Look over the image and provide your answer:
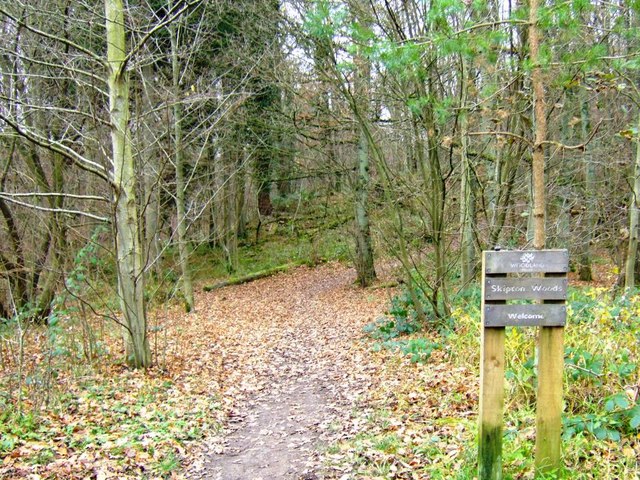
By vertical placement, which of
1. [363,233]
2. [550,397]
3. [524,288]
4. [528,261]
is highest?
[528,261]

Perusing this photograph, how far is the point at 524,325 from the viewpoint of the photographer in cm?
328

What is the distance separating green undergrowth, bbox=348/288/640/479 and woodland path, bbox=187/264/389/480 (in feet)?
1.40

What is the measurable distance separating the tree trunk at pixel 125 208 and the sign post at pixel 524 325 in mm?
5052

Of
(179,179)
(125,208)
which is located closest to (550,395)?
(125,208)

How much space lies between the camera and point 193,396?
19.9 feet

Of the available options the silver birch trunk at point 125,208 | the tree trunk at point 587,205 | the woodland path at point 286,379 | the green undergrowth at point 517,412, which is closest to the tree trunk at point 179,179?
the woodland path at point 286,379

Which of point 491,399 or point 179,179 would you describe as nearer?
point 491,399

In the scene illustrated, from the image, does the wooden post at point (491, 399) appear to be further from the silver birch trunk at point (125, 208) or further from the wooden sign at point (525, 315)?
the silver birch trunk at point (125, 208)

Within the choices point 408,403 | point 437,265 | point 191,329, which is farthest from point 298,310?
point 408,403

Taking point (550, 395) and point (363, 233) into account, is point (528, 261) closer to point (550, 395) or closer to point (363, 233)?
point (550, 395)

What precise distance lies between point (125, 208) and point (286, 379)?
135 inches

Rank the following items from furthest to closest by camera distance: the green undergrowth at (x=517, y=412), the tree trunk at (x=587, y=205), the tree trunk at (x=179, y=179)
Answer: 1. the tree trunk at (x=179, y=179)
2. the tree trunk at (x=587, y=205)
3. the green undergrowth at (x=517, y=412)

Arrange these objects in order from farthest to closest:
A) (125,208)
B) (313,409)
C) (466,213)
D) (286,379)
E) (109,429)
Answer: (466,213) < (286,379) < (125,208) < (313,409) < (109,429)

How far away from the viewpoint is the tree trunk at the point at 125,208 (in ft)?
21.8
